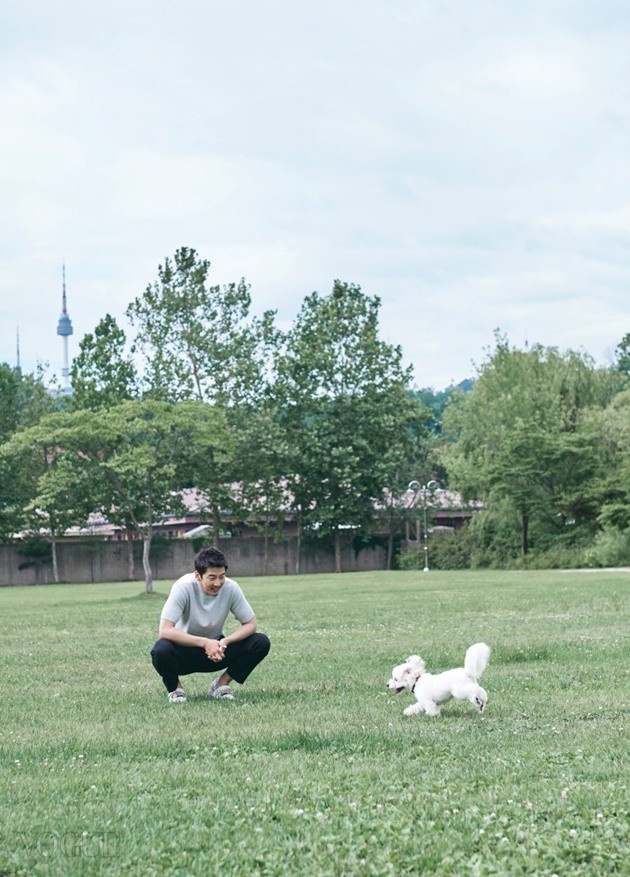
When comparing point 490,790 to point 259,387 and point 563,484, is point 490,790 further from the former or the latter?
point 259,387

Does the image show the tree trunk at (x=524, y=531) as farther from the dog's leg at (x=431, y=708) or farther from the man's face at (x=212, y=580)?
the dog's leg at (x=431, y=708)

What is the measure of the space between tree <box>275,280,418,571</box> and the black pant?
47.7 metres

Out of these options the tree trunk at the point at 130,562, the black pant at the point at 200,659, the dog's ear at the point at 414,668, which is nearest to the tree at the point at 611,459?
the tree trunk at the point at 130,562

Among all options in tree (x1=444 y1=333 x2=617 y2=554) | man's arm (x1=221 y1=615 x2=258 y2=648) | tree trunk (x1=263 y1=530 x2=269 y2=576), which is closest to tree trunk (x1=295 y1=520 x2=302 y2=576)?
tree trunk (x1=263 y1=530 x2=269 y2=576)

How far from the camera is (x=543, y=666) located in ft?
36.3

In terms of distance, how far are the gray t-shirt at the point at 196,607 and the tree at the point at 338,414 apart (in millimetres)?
47800

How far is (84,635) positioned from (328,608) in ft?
20.8

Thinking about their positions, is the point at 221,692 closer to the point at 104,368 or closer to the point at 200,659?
the point at 200,659

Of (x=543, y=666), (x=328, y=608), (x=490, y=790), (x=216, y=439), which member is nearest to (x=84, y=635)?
(x=328, y=608)

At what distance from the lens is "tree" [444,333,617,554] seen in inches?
2055

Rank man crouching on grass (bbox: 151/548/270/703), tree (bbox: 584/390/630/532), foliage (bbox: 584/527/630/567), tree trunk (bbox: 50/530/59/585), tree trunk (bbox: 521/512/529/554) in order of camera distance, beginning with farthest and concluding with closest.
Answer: tree trunk (bbox: 50/530/59/585), tree trunk (bbox: 521/512/529/554), tree (bbox: 584/390/630/532), foliage (bbox: 584/527/630/567), man crouching on grass (bbox: 151/548/270/703)

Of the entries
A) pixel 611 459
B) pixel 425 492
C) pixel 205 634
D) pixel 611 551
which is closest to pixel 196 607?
pixel 205 634

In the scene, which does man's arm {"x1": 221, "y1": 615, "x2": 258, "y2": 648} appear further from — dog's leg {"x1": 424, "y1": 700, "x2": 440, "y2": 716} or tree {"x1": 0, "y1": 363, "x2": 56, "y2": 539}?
tree {"x1": 0, "y1": 363, "x2": 56, "y2": 539}

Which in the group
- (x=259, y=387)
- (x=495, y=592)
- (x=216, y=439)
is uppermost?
(x=259, y=387)
